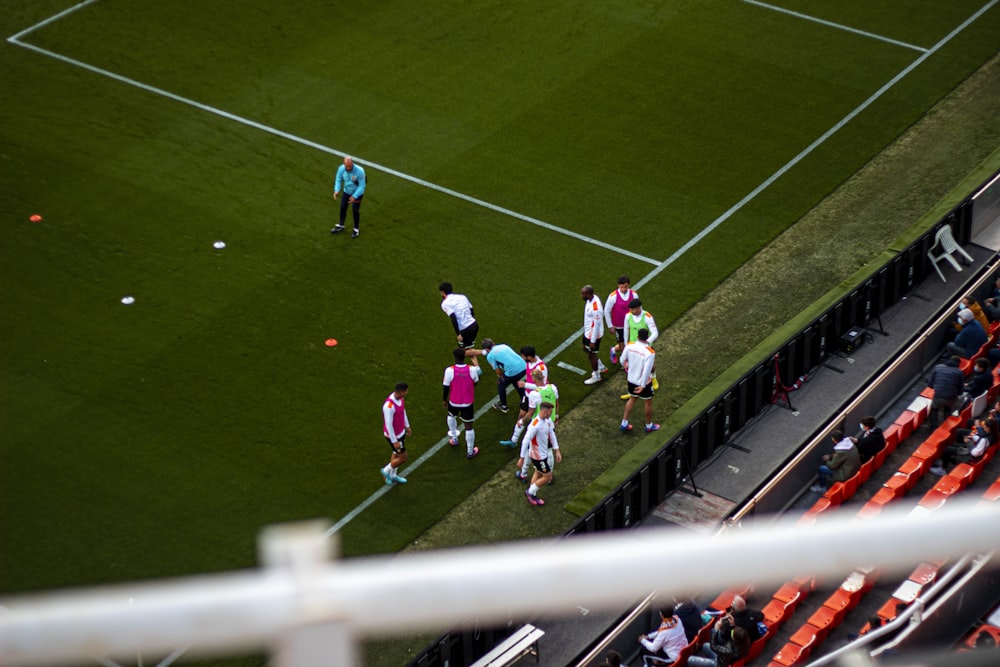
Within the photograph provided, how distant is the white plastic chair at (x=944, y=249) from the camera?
62.4ft

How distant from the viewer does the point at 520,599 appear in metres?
1.35

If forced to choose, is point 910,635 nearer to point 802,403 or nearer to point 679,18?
point 802,403

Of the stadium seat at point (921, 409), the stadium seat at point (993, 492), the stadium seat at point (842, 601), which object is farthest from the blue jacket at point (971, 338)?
the stadium seat at point (842, 601)

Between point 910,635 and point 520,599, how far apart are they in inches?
408

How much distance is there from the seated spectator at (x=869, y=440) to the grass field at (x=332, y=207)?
384cm

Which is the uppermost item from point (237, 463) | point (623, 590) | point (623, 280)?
point (623, 590)

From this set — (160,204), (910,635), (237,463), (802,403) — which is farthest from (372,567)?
(160,204)

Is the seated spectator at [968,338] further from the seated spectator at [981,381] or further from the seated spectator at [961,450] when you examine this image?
the seated spectator at [961,450]

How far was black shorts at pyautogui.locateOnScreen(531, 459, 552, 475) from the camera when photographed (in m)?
15.1

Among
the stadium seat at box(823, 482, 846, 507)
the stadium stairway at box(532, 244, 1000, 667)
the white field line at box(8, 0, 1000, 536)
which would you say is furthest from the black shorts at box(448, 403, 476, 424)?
the stadium seat at box(823, 482, 846, 507)

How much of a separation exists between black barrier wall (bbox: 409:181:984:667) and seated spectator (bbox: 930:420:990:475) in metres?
2.36

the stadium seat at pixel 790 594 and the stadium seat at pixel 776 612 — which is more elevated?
the stadium seat at pixel 790 594

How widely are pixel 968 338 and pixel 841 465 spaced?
9.54ft

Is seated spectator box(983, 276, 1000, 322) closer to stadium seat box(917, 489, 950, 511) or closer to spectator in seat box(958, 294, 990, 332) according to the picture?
spectator in seat box(958, 294, 990, 332)
